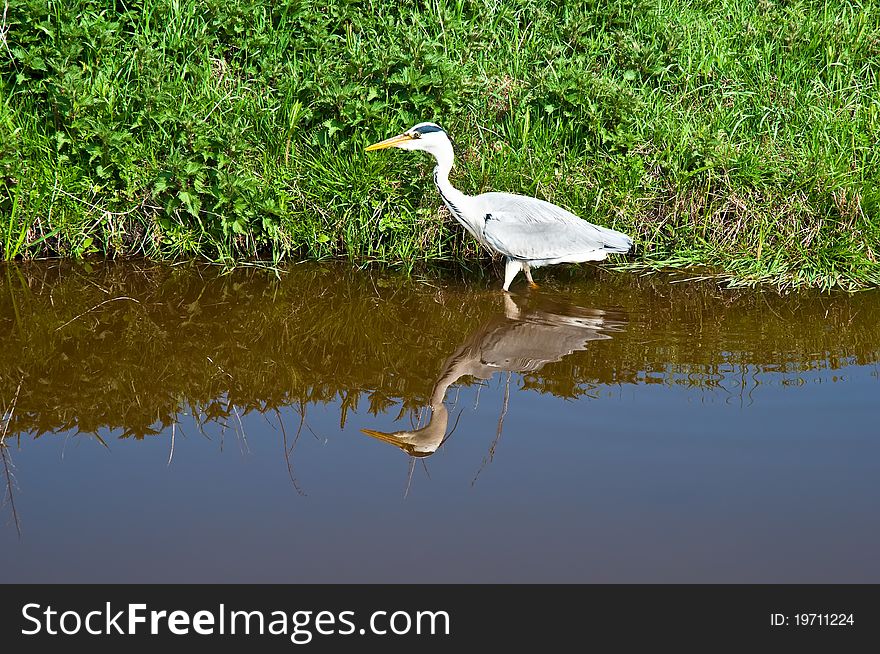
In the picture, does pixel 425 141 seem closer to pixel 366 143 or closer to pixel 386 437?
pixel 366 143

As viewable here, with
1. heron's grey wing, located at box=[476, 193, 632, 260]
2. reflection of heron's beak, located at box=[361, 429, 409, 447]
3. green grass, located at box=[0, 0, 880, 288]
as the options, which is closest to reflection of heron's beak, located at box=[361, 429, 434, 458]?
reflection of heron's beak, located at box=[361, 429, 409, 447]

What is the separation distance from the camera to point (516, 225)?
240 inches

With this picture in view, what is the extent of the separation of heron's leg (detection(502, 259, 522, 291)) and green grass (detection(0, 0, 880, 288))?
528 millimetres

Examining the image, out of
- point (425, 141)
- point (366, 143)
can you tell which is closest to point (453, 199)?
point (425, 141)

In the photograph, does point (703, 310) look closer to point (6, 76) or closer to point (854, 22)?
point (854, 22)

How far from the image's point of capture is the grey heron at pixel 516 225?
6.08 meters

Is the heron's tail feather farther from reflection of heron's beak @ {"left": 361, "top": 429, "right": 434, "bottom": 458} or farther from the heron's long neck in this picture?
reflection of heron's beak @ {"left": 361, "top": 429, "right": 434, "bottom": 458}

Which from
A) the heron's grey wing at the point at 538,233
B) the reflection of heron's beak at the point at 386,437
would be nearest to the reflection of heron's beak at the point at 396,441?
the reflection of heron's beak at the point at 386,437

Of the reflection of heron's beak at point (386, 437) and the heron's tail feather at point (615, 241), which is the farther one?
the heron's tail feather at point (615, 241)

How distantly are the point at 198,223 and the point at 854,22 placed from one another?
17.8 ft

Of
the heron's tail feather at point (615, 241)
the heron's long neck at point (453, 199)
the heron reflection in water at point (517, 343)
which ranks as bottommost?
the heron reflection in water at point (517, 343)

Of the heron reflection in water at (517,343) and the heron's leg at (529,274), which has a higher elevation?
the heron's leg at (529,274)

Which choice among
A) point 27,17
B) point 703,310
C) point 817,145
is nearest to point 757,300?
point 703,310

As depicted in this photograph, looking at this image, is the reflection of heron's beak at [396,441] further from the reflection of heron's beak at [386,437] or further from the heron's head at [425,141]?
the heron's head at [425,141]
